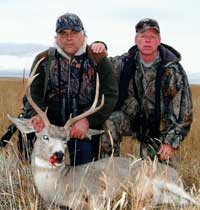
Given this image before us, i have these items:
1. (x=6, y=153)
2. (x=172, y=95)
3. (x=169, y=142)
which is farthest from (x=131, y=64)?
(x=6, y=153)

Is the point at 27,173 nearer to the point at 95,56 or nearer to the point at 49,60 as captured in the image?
the point at 49,60

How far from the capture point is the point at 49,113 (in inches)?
245

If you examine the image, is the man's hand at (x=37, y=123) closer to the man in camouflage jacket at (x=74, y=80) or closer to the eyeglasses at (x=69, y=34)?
the man in camouflage jacket at (x=74, y=80)

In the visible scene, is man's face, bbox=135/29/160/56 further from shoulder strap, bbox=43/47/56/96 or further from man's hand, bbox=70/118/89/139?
man's hand, bbox=70/118/89/139

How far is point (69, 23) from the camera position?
228 inches

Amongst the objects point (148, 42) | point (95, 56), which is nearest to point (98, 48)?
point (95, 56)

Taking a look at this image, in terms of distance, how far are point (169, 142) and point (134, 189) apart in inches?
66.1

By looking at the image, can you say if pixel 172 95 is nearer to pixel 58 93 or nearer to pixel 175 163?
pixel 175 163

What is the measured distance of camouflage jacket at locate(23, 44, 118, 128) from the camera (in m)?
6.00

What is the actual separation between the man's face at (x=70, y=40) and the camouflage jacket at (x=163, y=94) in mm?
812

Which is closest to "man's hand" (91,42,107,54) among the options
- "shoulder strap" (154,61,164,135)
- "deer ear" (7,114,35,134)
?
"shoulder strap" (154,61,164,135)

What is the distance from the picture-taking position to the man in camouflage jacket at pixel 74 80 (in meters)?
5.93

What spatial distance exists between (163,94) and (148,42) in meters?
0.61

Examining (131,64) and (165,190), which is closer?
(165,190)
